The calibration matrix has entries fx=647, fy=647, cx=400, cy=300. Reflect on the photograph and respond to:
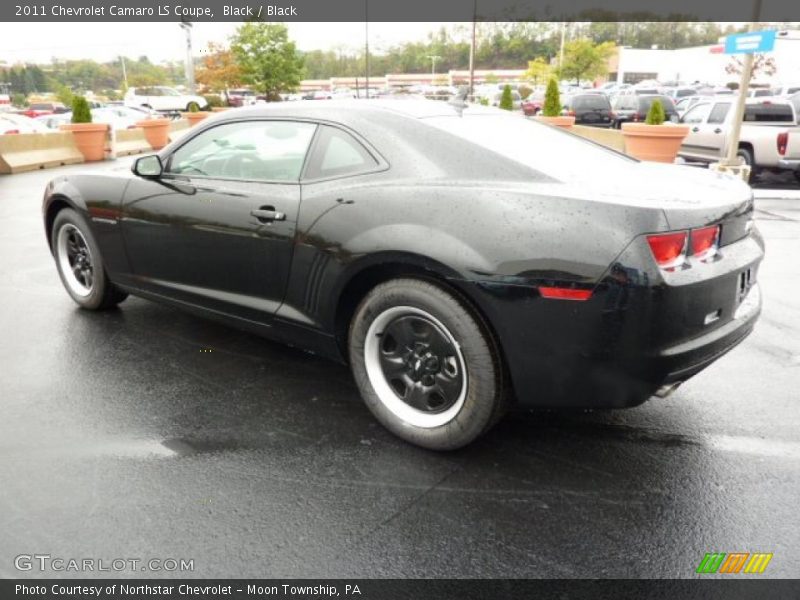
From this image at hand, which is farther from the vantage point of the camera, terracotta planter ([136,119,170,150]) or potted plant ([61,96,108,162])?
terracotta planter ([136,119,170,150])

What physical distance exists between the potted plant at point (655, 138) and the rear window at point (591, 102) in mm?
11823

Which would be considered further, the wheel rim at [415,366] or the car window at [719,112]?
the car window at [719,112]

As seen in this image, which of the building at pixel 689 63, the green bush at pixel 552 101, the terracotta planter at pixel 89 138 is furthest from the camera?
the building at pixel 689 63

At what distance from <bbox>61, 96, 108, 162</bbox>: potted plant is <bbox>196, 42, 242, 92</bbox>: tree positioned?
25680 mm

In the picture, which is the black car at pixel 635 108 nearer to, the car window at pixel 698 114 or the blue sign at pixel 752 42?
the car window at pixel 698 114

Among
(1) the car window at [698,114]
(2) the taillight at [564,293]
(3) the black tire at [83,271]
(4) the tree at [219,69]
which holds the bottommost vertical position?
(3) the black tire at [83,271]

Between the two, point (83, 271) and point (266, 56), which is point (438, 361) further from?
point (266, 56)

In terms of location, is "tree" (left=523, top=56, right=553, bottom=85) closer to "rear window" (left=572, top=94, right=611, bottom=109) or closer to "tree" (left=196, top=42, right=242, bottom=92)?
"tree" (left=196, top=42, right=242, bottom=92)

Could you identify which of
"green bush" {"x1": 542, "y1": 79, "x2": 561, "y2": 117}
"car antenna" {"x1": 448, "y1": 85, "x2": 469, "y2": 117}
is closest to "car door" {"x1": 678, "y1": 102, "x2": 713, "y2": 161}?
"green bush" {"x1": 542, "y1": 79, "x2": 561, "y2": 117}

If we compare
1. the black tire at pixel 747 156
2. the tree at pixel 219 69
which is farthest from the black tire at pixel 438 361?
the tree at pixel 219 69

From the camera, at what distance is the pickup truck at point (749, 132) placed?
12.5 meters

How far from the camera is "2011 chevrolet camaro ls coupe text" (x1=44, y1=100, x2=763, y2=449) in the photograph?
8.34 ft

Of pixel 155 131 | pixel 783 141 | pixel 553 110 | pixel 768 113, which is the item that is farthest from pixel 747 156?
pixel 155 131

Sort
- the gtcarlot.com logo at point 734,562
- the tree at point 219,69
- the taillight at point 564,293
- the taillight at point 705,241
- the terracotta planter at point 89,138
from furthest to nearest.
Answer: the tree at point 219,69 < the terracotta planter at point 89,138 < the taillight at point 705,241 < the taillight at point 564,293 < the gtcarlot.com logo at point 734,562
